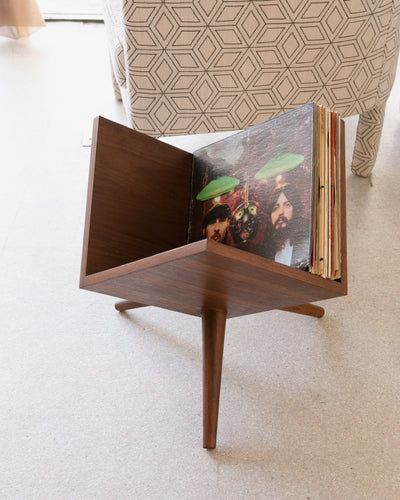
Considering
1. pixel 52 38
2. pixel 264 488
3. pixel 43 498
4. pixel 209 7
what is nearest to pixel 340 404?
pixel 264 488

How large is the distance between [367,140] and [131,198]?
29.9 inches

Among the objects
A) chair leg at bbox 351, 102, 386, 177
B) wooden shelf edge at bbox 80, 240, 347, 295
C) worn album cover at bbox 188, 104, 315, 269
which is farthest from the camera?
chair leg at bbox 351, 102, 386, 177

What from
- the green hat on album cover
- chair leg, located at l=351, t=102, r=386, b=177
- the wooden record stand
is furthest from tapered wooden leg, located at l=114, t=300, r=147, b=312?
chair leg, located at l=351, t=102, r=386, b=177

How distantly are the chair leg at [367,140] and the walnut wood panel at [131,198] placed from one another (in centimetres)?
58

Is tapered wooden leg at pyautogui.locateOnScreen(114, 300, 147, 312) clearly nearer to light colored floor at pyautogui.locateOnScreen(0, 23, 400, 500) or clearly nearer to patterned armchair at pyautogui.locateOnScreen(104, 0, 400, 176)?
light colored floor at pyautogui.locateOnScreen(0, 23, 400, 500)

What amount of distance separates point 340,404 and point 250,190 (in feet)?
1.74

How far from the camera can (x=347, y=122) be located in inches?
67.2

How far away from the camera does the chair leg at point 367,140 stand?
1396mm

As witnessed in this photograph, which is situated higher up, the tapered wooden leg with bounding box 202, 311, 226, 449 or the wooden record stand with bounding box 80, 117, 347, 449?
the wooden record stand with bounding box 80, 117, 347, 449

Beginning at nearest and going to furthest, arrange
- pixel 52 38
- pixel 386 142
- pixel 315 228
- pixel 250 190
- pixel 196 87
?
1. pixel 315 228
2. pixel 250 190
3. pixel 196 87
4. pixel 386 142
5. pixel 52 38

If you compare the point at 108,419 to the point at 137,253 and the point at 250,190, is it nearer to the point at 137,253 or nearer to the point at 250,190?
the point at 137,253

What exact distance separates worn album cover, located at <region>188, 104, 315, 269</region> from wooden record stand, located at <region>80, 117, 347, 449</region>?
0.05 metres

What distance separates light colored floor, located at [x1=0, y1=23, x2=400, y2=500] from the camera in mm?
1046

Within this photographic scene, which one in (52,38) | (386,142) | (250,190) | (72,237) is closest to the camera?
(250,190)
